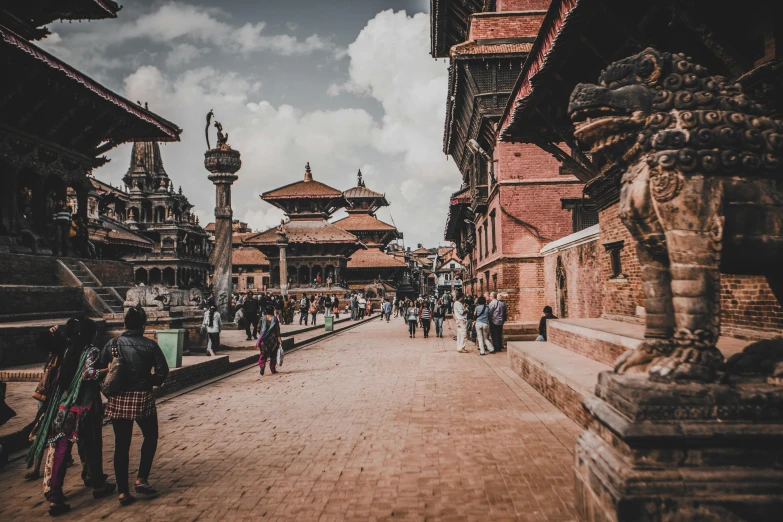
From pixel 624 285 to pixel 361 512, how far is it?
6.53 meters

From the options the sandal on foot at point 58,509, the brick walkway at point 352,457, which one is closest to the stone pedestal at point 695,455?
the brick walkway at point 352,457

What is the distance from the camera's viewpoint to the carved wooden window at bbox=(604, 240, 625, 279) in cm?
869

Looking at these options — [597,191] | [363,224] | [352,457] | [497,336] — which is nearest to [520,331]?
[497,336]

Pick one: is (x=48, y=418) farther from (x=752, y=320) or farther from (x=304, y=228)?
(x=304, y=228)

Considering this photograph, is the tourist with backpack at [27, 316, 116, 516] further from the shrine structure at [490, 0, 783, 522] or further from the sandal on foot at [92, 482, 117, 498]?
the shrine structure at [490, 0, 783, 522]

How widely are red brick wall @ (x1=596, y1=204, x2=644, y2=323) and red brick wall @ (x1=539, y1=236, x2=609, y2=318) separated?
342mm

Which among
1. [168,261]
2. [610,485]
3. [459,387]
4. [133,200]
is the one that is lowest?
[459,387]

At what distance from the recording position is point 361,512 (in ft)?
12.0

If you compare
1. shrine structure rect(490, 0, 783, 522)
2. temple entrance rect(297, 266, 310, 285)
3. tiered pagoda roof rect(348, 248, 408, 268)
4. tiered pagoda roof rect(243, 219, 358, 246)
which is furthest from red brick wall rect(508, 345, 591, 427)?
tiered pagoda roof rect(348, 248, 408, 268)

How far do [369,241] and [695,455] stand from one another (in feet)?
189

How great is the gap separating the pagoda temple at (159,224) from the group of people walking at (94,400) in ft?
149

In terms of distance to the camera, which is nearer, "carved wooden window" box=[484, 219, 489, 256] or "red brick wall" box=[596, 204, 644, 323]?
"red brick wall" box=[596, 204, 644, 323]

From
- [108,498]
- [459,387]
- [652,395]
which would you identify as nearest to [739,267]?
[652,395]

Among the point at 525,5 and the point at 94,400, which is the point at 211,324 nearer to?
the point at 94,400
